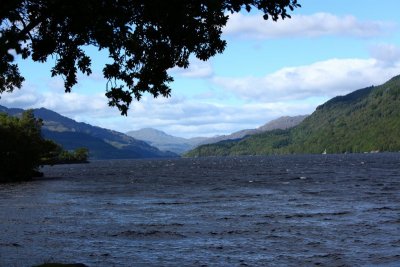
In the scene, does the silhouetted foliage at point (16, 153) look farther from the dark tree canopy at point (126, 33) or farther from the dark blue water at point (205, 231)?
the dark tree canopy at point (126, 33)

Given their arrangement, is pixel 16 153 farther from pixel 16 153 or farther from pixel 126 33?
pixel 126 33

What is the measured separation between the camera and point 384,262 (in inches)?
1233

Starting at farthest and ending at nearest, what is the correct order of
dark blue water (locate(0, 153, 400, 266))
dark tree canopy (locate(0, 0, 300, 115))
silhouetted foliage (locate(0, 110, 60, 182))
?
1. silhouetted foliage (locate(0, 110, 60, 182))
2. dark blue water (locate(0, 153, 400, 266))
3. dark tree canopy (locate(0, 0, 300, 115))

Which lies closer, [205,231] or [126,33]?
[126,33]

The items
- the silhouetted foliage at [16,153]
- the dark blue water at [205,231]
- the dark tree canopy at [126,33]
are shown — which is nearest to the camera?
the dark tree canopy at [126,33]

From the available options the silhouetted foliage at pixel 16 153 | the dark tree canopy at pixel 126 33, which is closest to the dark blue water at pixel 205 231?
the dark tree canopy at pixel 126 33

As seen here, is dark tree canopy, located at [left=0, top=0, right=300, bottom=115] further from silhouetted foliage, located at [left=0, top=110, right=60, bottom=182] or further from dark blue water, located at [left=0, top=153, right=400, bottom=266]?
silhouetted foliage, located at [left=0, top=110, right=60, bottom=182]

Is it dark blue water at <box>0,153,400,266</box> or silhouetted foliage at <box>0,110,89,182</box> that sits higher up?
silhouetted foliage at <box>0,110,89,182</box>

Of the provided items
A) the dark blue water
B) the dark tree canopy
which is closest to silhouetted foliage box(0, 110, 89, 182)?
the dark blue water

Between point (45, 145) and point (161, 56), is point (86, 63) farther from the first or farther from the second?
point (45, 145)

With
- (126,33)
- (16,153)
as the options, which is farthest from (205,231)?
(16,153)

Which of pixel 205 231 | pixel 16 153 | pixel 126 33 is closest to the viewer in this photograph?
pixel 126 33

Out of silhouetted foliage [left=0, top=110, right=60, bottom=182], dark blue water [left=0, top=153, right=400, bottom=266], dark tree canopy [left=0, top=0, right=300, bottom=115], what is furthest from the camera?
silhouetted foliage [left=0, top=110, right=60, bottom=182]

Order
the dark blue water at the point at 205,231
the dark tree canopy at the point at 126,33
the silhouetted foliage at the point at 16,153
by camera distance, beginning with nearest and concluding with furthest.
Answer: the dark tree canopy at the point at 126,33 → the dark blue water at the point at 205,231 → the silhouetted foliage at the point at 16,153
